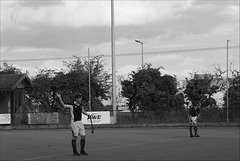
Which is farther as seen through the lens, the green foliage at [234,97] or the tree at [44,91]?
the tree at [44,91]

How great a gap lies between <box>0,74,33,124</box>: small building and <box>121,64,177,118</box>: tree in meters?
10.3

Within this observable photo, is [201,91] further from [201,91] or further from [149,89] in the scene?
[149,89]

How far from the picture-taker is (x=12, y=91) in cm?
4694

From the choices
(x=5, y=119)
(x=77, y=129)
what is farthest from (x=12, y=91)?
(x=77, y=129)

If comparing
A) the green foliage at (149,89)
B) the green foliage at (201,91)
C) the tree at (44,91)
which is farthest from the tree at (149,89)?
the tree at (44,91)

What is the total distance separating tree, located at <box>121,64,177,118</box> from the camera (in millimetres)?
46750

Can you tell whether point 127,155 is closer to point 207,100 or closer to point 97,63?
point 207,100

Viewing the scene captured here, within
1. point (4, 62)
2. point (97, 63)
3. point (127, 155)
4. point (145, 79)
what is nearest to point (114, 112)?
point (145, 79)

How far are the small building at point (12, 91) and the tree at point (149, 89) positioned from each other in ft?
33.8

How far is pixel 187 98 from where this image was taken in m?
48.2

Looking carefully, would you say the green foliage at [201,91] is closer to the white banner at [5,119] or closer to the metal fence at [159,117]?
the metal fence at [159,117]

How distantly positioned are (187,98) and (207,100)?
7.77 ft

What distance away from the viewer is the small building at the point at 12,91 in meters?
45.9

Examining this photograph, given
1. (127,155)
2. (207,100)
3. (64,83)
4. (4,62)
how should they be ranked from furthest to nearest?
1. (4,62)
2. (64,83)
3. (207,100)
4. (127,155)
